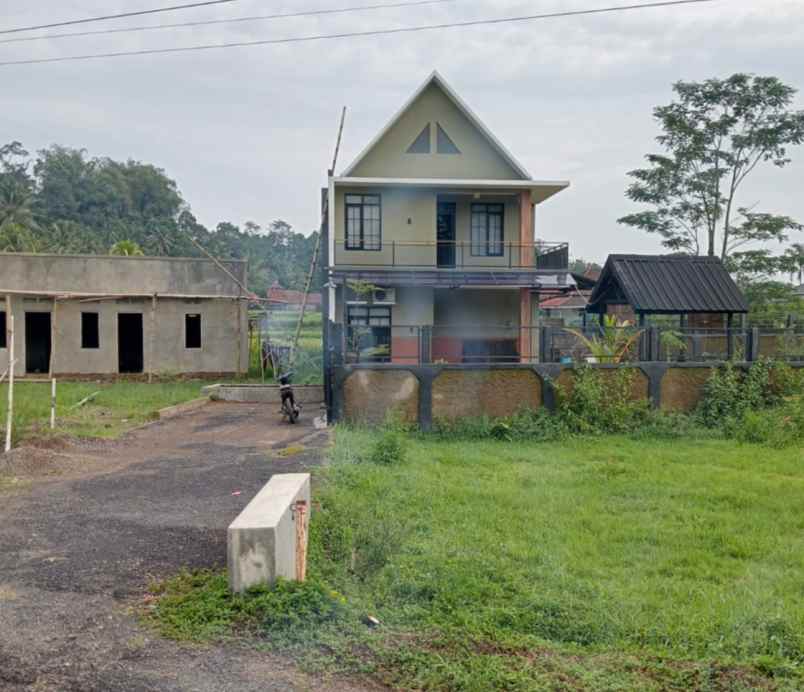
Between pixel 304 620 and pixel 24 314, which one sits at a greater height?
pixel 24 314

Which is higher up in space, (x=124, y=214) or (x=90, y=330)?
(x=124, y=214)

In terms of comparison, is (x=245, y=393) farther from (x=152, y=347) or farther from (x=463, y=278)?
(x=463, y=278)

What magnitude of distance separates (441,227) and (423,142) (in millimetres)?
2570

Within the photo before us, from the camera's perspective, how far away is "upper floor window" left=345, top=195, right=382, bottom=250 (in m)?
23.6

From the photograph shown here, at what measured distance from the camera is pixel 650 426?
13.8 m

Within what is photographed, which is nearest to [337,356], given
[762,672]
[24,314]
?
[762,672]

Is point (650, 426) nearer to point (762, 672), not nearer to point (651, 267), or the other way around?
point (651, 267)

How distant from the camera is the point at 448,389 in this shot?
1386 centimetres

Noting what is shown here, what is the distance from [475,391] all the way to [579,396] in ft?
5.85

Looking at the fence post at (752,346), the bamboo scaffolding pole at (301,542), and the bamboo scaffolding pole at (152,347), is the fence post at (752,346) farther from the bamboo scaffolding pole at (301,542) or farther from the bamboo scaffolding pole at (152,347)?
the bamboo scaffolding pole at (152,347)

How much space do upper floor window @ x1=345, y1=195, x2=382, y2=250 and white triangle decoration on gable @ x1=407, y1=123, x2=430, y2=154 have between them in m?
1.86

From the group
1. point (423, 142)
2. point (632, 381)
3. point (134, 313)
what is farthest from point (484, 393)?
point (134, 313)

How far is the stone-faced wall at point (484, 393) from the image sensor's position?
13.9 metres

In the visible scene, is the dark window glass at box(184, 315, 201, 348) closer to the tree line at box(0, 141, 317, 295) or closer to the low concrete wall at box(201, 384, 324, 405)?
the low concrete wall at box(201, 384, 324, 405)
